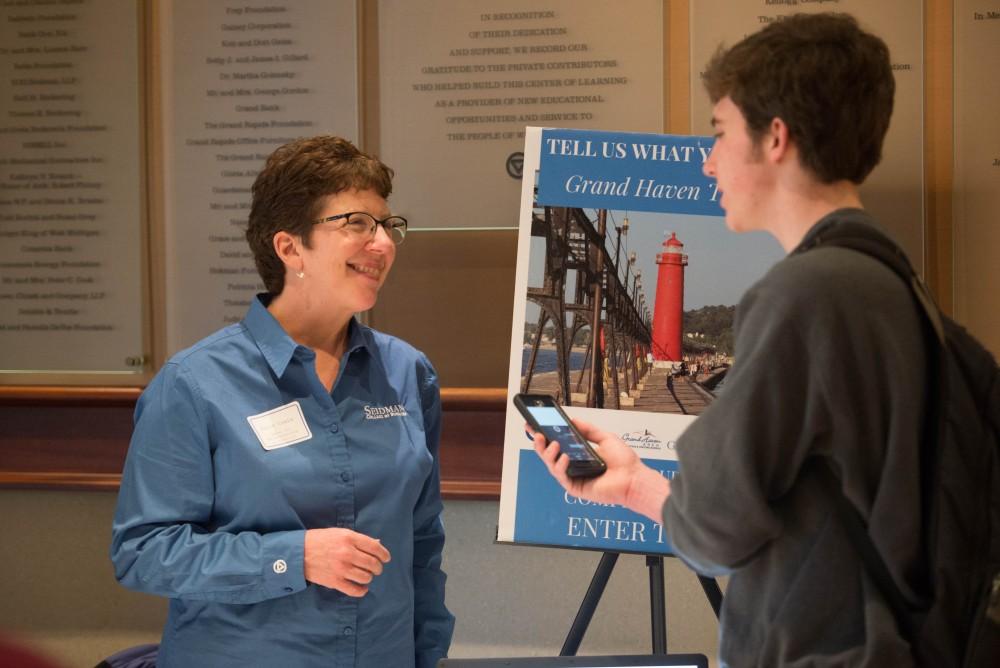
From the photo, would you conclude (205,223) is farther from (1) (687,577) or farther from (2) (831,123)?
(2) (831,123)

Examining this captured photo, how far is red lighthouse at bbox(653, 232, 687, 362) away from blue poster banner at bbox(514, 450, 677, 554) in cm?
30

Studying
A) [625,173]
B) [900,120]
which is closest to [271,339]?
[625,173]

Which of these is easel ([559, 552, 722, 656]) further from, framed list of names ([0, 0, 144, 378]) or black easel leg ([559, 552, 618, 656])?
framed list of names ([0, 0, 144, 378])

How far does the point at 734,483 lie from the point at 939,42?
8.19 ft

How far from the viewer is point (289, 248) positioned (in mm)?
2021

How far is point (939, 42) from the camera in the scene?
297cm

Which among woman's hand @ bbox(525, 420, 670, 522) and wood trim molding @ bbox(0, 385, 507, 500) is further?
wood trim molding @ bbox(0, 385, 507, 500)

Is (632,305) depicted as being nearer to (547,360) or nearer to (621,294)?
(621,294)

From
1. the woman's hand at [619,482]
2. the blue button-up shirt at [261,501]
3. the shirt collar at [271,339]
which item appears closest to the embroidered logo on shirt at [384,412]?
the blue button-up shirt at [261,501]

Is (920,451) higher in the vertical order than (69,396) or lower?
higher

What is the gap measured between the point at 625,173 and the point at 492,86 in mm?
941

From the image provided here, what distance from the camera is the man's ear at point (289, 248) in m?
2.01

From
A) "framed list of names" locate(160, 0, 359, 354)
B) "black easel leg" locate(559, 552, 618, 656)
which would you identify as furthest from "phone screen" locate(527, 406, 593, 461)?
"framed list of names" locate(160, 0, 359, 354)

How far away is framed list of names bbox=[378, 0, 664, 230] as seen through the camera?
3055 millimetres
